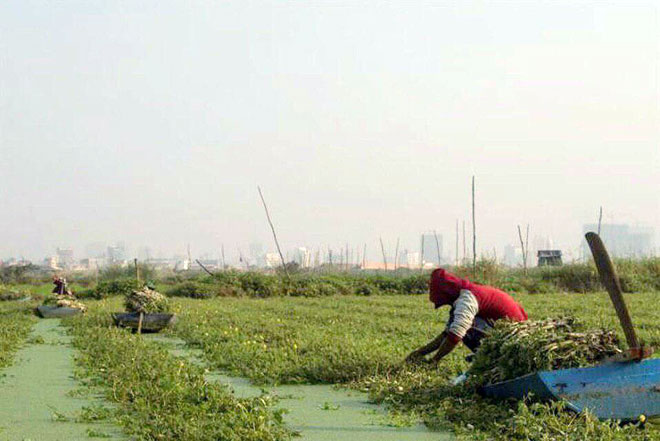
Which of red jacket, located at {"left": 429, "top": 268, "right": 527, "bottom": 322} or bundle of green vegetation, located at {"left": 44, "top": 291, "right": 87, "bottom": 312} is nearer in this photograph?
red jacket, located at {"left": 429, "top": 268, "right": 527, "bottom": 322}

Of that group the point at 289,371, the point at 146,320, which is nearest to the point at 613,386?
the point at 289,371

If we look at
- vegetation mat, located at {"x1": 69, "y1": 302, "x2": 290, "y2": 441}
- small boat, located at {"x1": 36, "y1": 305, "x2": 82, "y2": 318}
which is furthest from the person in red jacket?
small boat, located at {"x1": 36, "y1": 305, "x2": 82, "y2": 318}

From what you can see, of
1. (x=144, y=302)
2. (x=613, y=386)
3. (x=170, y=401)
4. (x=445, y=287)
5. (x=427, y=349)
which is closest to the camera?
(x=613, y=386)

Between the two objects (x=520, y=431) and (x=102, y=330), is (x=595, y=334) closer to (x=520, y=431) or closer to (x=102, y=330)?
(x=520, y=431)

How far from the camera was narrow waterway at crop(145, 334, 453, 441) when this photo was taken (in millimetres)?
7078

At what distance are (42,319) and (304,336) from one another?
422 inches

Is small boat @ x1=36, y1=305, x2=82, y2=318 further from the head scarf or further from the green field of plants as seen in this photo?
the head scarf

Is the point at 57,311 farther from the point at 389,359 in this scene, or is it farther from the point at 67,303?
the point at 389,359

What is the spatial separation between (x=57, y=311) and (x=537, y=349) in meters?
17.4

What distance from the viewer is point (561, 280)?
34.7 meters

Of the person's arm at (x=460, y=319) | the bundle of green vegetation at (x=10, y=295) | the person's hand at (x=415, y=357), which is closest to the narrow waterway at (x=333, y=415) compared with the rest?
the person's hand at (x=415, y=357)

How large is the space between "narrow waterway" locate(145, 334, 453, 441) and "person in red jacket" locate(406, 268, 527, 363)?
110 centimetres

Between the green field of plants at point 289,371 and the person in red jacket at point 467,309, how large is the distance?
461 millimetres

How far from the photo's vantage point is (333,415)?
802 centimetres
